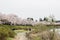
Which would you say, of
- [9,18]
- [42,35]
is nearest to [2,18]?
[9,18]

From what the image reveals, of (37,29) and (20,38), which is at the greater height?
(37,29)

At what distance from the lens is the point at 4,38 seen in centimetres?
823

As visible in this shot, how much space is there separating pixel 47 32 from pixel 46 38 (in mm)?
271

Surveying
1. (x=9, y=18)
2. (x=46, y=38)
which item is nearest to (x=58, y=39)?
(x=46, y=38)

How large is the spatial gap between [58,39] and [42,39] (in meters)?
0.65

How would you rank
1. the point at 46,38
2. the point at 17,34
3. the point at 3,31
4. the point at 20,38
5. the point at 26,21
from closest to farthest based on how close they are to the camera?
the point at 46,38
the point at 3,31
the point at 20,38
the point at 17,34
the point at 26,21

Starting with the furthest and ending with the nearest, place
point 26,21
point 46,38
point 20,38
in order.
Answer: point 26,21 → point 20,38 → point 46,38

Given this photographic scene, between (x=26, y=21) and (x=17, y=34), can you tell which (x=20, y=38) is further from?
(x=26, y=21)

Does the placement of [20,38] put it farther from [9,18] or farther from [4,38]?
[9,18]

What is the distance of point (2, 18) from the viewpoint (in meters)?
14.3

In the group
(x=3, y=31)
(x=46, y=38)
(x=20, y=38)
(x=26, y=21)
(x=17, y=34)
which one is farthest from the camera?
(x=26, y=21)

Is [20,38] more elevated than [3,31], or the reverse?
[3,31]

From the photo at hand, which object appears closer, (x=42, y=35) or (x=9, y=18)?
(x=42, y=35)

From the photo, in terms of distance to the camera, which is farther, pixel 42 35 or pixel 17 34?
pixel 17 34
